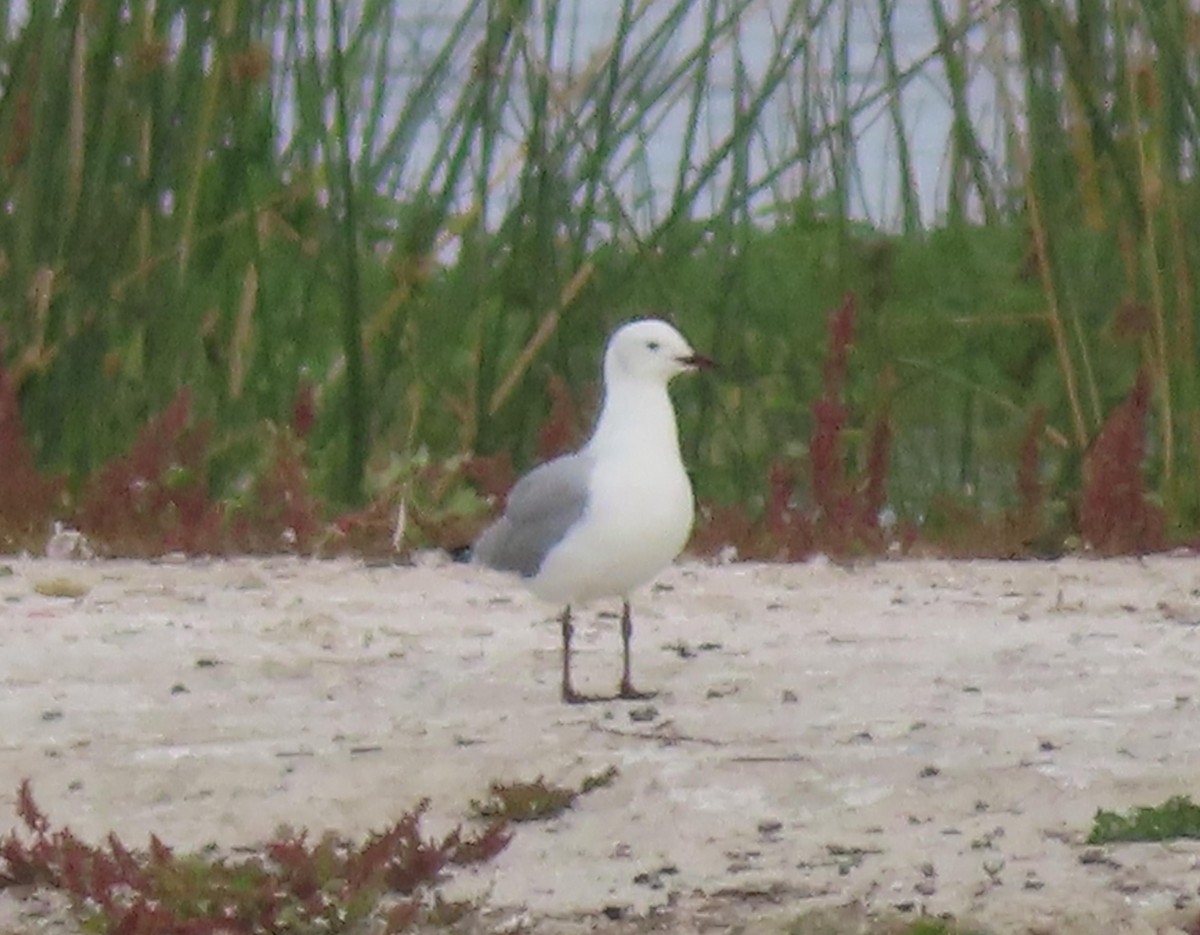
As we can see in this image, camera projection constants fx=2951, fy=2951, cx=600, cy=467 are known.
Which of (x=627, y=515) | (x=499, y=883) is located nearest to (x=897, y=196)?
(x=627, y=515)

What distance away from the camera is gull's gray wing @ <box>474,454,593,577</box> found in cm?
453

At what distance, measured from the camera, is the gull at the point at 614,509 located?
14.6 feet

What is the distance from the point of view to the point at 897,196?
23.5 feet

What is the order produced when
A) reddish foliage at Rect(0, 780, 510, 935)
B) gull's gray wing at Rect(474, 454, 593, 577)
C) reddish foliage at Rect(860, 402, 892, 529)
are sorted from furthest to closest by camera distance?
reddish foliage at Rect(860, 402, 892, 529)
gull's gray wing at Rect(474, 454, 593, 577)
reddish foliage at Rect(0, 780, 510, 935)

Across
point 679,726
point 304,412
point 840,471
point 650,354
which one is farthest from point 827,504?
point 679,726

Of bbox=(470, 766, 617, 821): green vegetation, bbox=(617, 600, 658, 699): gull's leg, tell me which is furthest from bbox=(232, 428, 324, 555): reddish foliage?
bbox=(470, 766, 617, 821): green vegetation

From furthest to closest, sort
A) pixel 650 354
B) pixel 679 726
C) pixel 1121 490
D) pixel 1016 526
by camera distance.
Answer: pixel 1016 526 → pixel 1121 490 → pixel 650 354 → pixel 679 726

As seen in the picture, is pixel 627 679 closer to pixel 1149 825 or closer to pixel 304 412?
pixel 1149 825

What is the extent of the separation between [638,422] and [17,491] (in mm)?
1819

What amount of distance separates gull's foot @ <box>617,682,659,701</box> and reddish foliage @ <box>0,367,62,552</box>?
1833 millimetres

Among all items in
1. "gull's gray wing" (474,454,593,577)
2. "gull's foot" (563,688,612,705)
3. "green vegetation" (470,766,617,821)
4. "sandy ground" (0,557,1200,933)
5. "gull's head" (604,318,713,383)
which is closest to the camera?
"sandy ground" (0,557,1200,933)

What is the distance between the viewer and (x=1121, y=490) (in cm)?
591

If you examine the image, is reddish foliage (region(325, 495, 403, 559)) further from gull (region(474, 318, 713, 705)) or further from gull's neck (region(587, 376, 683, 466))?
gull's neck (region(587, 376, 683, 466))

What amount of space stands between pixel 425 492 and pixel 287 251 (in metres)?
0.86
